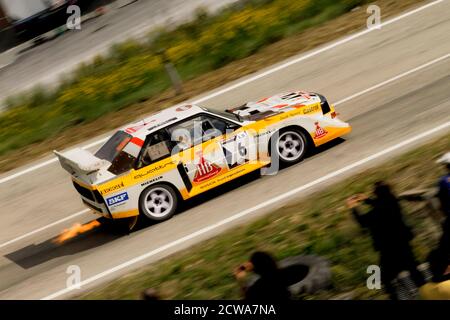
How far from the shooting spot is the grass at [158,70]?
19.2 meters

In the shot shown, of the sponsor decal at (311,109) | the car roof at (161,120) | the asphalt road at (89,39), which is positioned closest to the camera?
the car roof at (161,120)

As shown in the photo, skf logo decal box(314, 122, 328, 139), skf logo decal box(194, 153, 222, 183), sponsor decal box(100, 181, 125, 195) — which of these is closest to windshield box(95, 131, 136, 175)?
sponsor decal box(100, 181, 125, 195)

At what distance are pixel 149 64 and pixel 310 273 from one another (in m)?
12.7

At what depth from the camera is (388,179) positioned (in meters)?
11.8

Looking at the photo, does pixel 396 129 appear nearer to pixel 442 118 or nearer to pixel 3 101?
pixel 442 118

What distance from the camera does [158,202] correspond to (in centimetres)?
1302

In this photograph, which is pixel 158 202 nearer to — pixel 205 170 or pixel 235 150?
pixel 205 170

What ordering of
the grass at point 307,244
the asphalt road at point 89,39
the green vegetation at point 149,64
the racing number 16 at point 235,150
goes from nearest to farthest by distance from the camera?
1. the grass at point 307,244
2. the racing number 16 at point 235,150
3. the green vegetation at point 149,64
4. the asphalt road at point 89,39

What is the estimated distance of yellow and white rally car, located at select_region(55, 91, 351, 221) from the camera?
12.6 m

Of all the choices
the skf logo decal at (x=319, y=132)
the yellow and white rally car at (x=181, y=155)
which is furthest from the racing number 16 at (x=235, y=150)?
the skf logo decal at (x=319, y=132)

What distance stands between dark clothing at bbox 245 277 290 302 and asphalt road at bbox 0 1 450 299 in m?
4.40

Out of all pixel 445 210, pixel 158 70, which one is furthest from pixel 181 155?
pixel 158 70

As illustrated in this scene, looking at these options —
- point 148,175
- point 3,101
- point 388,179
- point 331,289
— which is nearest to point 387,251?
point 331,289

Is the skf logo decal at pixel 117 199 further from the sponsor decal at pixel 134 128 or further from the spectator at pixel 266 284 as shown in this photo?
the spectator at pixel 266 284
